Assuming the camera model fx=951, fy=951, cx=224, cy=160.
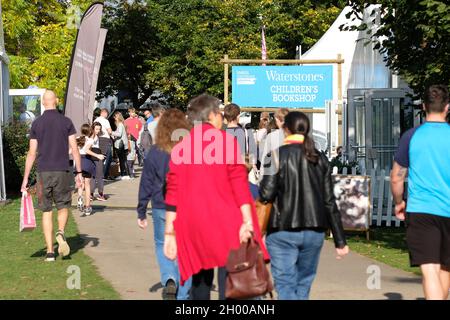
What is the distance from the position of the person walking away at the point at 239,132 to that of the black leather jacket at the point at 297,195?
4709mm

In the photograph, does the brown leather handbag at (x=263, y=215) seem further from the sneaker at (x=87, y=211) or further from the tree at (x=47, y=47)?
the tree at (x=47, y=47)

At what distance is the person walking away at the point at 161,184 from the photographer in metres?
8.56

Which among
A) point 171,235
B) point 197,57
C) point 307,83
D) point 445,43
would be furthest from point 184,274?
point 197,57

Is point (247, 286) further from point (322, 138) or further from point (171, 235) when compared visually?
point (322, 138)

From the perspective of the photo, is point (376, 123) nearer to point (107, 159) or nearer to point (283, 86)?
point (283, 86)

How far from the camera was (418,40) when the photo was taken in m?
12.1

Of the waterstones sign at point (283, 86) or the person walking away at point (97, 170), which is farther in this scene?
the waterstones sign at point (283, 86)

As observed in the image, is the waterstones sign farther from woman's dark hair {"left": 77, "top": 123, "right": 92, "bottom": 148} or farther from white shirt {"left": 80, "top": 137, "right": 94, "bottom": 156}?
white shirt {"left": 80, "top": 137, "right": 94, "bottom": 156}

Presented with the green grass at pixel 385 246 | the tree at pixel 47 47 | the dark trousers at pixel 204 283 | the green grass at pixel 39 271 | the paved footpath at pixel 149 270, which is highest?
the tree at pixel 47 47

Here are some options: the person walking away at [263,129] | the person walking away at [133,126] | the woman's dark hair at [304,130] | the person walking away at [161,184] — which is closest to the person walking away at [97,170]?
the person walking away at [263,129]

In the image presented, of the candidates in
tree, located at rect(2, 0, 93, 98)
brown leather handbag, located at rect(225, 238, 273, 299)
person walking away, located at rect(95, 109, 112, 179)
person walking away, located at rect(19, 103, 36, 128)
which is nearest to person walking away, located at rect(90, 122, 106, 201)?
person walking away, located at rect(95, 109, 112, 179)

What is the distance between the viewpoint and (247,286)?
6.29 metres

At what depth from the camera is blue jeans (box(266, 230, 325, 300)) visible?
6.93 metres

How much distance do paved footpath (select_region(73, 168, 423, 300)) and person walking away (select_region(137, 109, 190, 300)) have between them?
261 mm
